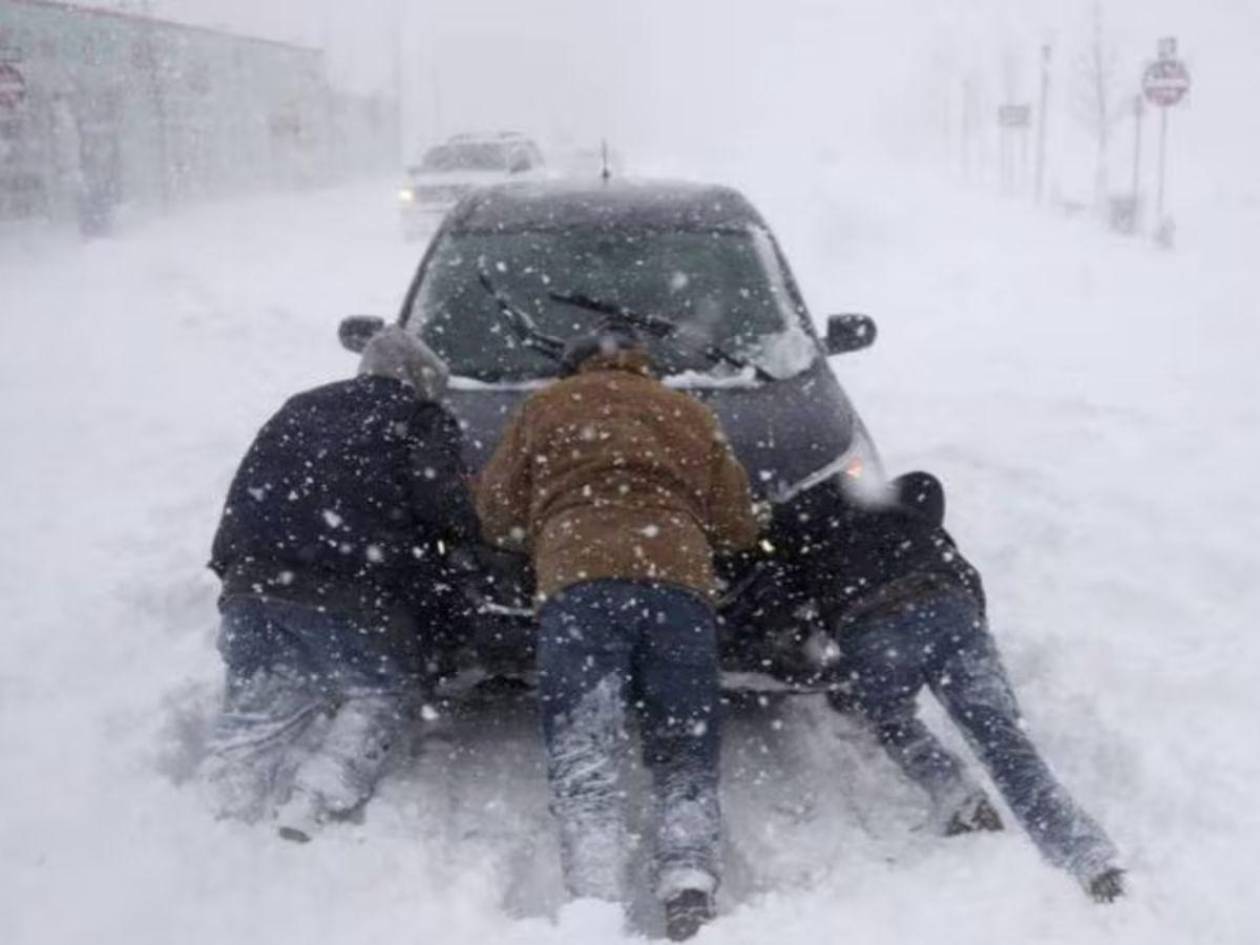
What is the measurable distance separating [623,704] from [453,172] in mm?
17809

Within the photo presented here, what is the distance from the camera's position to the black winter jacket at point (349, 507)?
396cm

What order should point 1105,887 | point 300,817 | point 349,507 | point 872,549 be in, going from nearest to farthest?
point 1105,887
point 300,817
point 872,549
point 349,507

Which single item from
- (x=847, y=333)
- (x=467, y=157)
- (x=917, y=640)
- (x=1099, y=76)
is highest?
(x=1099, y=76)

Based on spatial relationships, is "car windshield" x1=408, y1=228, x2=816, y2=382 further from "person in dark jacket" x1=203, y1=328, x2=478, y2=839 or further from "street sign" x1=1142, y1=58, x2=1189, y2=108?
"street sign" x1=1142, y1=58, x2=1189, y2=108

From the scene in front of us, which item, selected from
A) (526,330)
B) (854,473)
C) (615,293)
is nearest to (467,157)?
(615,293)

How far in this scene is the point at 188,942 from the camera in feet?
10.9

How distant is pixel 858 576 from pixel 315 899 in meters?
1.77

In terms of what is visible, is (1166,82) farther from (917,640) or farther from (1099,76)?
(1099,76)

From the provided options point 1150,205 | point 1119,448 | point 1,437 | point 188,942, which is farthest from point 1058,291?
point 1150,205

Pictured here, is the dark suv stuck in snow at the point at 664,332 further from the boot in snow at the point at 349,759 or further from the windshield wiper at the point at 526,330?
the boot in snow at the point at 349,759

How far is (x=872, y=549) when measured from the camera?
3.85 meters

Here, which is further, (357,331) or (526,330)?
(357,331)

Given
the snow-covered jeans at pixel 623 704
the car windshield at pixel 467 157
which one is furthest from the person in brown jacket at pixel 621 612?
the car windshield at pixel 467 157

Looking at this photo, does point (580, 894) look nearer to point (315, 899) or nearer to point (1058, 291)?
point (315, 899)
